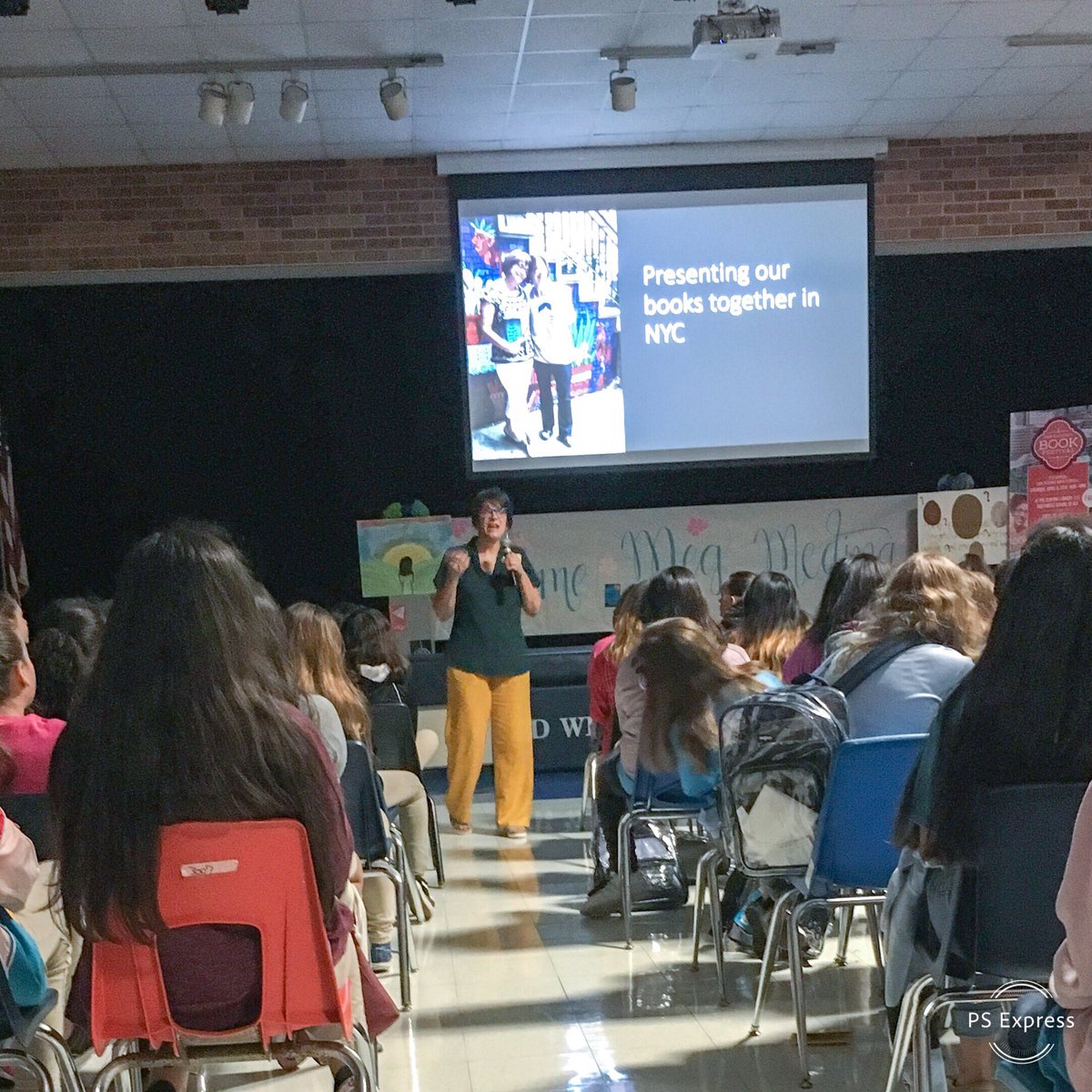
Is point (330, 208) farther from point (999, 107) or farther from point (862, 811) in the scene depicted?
point (862, 811)

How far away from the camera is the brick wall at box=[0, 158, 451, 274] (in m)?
6.96

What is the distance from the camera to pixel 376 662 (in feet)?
14.4

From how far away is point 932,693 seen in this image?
287cm

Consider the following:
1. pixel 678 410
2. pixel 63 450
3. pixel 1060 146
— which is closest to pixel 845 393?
pixel 678 410

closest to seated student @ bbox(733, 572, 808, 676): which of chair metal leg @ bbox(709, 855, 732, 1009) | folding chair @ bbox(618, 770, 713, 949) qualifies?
folding chair @ bbox(618, 770, 713, 949)

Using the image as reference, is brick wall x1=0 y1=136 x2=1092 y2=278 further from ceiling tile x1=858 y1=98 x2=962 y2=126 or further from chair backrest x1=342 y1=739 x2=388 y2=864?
chair backrest x1=342 y1=739 x2=388 y2=864

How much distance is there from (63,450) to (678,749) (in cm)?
487

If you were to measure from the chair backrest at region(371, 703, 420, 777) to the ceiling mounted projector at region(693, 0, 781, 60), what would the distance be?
2.83m

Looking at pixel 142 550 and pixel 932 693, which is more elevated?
pixel 142 550

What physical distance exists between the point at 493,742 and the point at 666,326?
270 centimetres

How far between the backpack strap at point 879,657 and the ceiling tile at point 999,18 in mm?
3502

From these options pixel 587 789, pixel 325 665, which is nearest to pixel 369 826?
pixel 325 665

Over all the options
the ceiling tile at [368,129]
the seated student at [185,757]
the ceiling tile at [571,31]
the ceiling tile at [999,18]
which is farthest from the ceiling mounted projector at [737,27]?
the seated student at [185,757]

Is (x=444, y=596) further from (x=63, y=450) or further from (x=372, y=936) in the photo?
(x=63, y=450)
